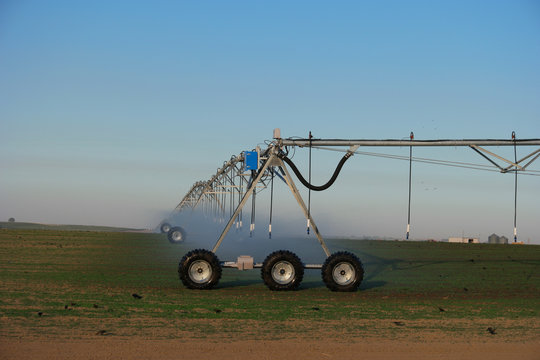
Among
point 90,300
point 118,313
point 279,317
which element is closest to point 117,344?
point 118,313

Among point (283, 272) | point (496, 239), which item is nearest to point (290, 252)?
point (283, 272)

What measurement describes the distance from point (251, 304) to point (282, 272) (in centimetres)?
335

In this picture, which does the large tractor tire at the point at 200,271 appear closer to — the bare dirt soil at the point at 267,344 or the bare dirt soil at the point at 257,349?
the bare dirt soil at the point at 267,344

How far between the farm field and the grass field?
3cm

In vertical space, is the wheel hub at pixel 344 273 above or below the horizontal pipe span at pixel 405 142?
below

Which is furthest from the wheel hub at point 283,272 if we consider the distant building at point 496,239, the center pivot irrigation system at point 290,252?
the distant building at point 496,239

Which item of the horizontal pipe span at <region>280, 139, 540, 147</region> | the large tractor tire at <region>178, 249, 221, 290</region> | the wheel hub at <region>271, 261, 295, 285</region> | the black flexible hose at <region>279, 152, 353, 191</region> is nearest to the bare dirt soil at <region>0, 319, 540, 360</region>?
the large tractor tire at <region>178, 249, 221, 290</region>

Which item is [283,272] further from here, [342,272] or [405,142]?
[405,142]

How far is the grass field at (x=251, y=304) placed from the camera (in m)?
14.1

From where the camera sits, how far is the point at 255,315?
52.6 ft

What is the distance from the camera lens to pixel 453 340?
13680 millimetres

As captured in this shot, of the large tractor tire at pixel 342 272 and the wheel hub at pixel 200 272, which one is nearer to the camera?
the wheel hub at pixel 200 272

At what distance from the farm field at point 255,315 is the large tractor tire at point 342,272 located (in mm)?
395

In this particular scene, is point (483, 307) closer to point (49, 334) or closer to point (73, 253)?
point (49, 334)
